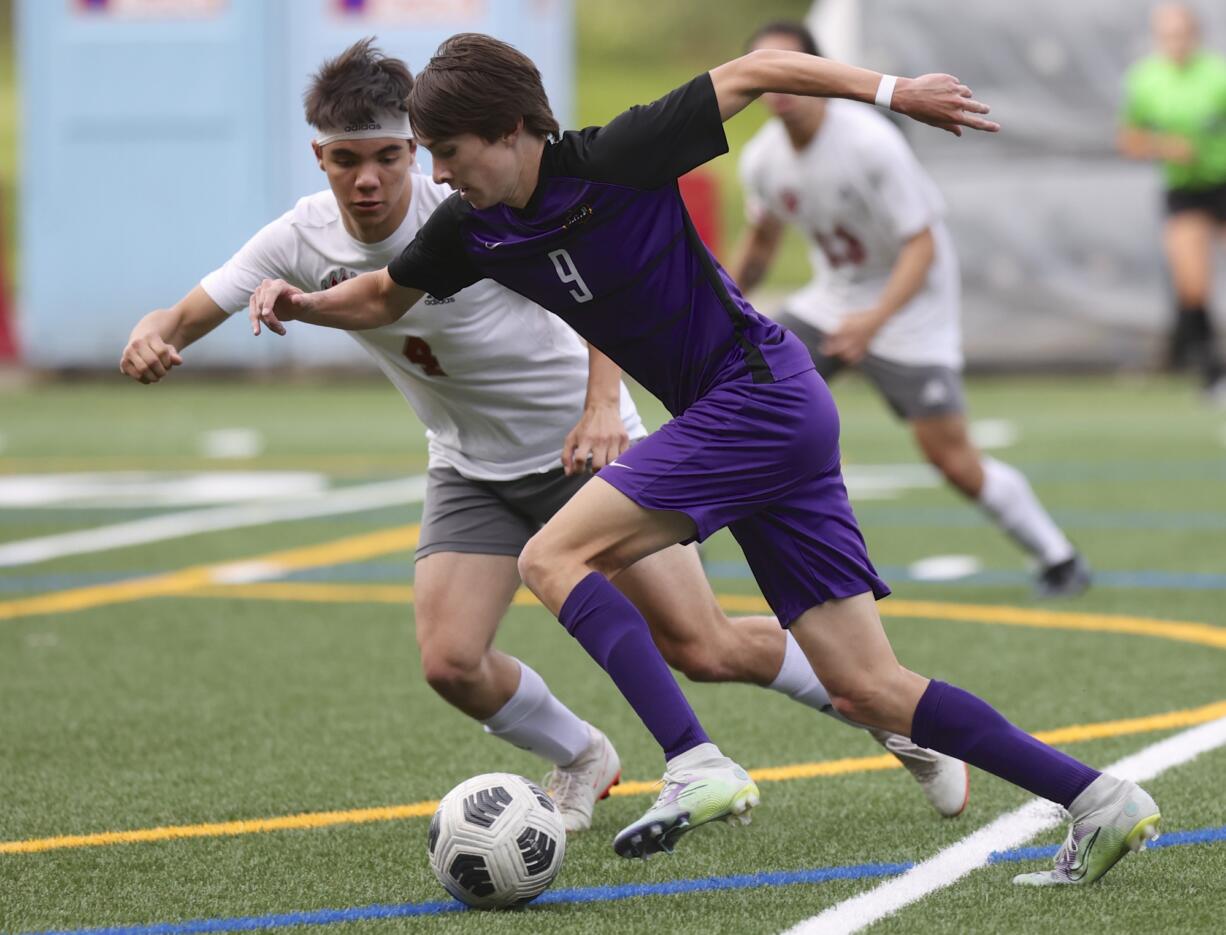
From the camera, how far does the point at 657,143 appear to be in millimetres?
4176

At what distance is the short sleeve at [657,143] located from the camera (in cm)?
417

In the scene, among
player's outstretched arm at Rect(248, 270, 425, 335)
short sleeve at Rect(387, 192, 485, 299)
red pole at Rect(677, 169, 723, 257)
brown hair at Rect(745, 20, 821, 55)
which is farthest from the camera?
red pole at Rect(677, 169, 723, 257)

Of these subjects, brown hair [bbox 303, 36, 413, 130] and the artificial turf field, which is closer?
the artificial turf field

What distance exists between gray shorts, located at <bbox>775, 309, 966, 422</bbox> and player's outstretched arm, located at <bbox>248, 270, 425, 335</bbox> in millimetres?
3543

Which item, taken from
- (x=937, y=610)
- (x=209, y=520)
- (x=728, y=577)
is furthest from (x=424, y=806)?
(x=209, y=520)

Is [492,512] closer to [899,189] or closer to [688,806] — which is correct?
[688,806]

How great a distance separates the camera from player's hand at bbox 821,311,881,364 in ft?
24.2

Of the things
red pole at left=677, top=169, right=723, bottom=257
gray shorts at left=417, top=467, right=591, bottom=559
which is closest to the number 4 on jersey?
gray shorts at left=417, top=467, right=591, bottom=559

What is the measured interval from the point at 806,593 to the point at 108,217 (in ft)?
52.7

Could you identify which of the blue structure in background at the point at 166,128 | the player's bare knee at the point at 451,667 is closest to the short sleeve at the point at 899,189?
the player's bare knee at the point at 451,667

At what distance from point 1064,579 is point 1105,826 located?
13.9 ft

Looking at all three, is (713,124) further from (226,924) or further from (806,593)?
(226,924)

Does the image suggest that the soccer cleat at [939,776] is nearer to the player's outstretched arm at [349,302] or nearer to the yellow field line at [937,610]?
the player's outstretched arm at [349,302]

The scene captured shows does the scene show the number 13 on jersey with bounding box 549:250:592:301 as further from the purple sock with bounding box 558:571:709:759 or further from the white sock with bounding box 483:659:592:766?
the white sock with bounding box 483:659:592:766
